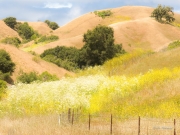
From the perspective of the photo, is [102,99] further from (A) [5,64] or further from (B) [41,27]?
(B) [41,27]

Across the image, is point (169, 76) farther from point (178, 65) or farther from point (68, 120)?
point (68, 120)

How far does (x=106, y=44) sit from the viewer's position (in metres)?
59.8

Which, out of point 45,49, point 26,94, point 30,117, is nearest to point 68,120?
point 30,117

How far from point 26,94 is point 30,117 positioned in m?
3.35

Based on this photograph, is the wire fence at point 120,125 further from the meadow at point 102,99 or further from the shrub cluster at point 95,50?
the shrub cluster at point 95,50

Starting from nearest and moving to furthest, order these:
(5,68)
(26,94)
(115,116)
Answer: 1. (115,116)
2. (26,94)
3. (5,68)

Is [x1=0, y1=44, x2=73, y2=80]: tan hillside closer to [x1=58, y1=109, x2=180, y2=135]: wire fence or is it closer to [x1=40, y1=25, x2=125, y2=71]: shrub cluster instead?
[x1=40, y1=25, x2=125, y2=71]: shrub cluster

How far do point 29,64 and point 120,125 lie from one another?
37607 millimetres

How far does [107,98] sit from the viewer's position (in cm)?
2484

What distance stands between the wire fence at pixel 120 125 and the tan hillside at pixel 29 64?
31734 mm

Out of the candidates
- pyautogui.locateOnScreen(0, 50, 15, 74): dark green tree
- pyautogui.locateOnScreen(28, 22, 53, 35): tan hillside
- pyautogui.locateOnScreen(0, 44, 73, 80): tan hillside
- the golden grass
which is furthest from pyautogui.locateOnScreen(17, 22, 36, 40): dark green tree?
the golden grass

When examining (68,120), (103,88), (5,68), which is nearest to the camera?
(68,120)

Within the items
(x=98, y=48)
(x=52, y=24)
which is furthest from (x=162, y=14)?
(x=52, y=24)

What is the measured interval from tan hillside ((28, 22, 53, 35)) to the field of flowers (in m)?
129
